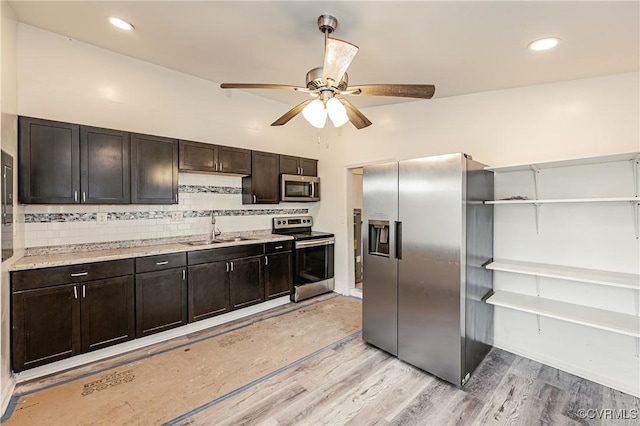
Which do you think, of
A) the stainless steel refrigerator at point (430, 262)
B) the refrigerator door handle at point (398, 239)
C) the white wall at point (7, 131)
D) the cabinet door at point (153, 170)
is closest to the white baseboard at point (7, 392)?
the white wall at point (7, 131)

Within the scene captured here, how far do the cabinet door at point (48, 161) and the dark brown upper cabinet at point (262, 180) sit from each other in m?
1.88

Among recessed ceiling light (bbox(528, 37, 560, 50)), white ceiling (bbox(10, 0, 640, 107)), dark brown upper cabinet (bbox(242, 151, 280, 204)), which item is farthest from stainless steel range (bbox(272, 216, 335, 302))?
recessed ceiling light (bbox(528, 37, 560, 50))

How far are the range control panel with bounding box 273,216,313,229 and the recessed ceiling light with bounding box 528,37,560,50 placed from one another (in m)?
3.53

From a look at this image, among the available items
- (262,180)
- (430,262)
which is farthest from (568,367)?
(262,180)

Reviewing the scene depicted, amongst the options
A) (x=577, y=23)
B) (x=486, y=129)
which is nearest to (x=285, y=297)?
(x=486, y=129)

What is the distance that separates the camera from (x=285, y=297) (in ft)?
13.9

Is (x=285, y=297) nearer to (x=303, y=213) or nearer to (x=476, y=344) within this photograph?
(x=303, y=213)

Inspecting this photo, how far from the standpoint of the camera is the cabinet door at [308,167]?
15.5 feet

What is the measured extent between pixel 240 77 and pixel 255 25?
1105mm

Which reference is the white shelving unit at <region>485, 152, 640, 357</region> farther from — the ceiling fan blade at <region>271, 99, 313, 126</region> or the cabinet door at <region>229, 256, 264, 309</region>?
the cabinet door at <region>229, 256, 264, 309</region>

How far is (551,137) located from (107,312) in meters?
4.46

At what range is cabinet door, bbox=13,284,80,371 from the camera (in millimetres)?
A: 2271

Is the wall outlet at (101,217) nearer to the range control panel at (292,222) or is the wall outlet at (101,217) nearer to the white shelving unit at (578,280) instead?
the range control panel at (292,222)

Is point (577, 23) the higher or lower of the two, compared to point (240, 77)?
lower
